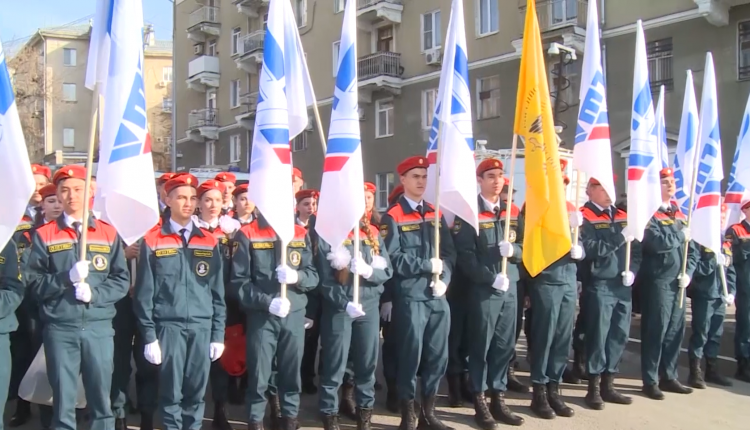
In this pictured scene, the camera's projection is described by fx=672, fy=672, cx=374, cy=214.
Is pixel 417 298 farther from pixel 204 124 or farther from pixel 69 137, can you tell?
pixel 69 137

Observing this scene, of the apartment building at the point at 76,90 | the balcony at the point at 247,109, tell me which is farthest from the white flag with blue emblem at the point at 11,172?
the apartment building at the point at 76,90

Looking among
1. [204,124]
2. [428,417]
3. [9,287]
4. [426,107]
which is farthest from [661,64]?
[204,124]

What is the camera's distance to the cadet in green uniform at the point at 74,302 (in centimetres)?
425

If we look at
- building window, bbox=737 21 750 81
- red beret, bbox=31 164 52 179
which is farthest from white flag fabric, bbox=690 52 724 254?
building window, bbox=737 21 750 81

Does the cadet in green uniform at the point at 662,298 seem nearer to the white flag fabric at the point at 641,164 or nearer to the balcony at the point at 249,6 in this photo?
the white flag fabric at the point at 641,164

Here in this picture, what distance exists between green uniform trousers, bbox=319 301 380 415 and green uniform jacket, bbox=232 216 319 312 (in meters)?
0.29

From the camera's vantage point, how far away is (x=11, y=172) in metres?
4.00

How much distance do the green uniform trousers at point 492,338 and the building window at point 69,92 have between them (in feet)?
156

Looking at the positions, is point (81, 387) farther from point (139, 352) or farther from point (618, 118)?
point (618, 118)

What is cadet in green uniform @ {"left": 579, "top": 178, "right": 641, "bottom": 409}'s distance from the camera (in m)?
6.00

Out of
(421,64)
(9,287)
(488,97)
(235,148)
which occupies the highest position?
(421,64)

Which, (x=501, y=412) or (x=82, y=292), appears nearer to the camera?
(x=82, y=292)

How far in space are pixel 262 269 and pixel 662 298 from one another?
383 centimetres

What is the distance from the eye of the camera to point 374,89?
2462cm
